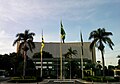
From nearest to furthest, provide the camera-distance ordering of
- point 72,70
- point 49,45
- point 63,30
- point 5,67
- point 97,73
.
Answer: point 63,30 < point 72,70 < point 97,73 < point 5,67 < point 49,45

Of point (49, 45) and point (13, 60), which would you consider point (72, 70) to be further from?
point (49, 45)

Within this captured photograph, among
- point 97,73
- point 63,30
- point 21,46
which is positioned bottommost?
point 97,73

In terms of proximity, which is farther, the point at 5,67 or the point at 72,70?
the point at 5,67

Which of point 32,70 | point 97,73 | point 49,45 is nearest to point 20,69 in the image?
point 32,70

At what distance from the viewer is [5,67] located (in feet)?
315

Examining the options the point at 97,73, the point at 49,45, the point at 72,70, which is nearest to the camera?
the point at 72,70

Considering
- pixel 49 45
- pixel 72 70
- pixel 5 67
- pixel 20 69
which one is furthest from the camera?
pixel 49 45

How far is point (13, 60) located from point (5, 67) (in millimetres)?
8729

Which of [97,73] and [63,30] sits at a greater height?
[63,30]

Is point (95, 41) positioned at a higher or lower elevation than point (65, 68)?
higher

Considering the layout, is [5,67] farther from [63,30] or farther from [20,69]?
[63,30]

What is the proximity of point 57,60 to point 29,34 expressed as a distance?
4814 cm

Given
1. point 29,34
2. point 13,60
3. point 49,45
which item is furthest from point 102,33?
point 49,45

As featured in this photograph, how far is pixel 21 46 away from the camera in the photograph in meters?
50.9
